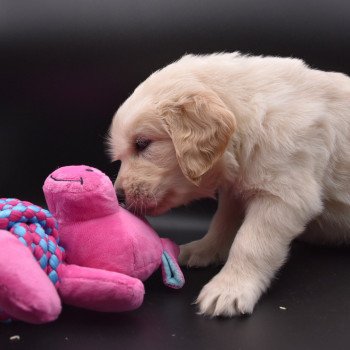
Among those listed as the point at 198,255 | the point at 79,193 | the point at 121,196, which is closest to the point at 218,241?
the point at 198,255

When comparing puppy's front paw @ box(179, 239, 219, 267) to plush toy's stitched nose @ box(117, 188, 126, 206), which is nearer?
plush toy's stitched nose @ box(117, 188, 126, 206)

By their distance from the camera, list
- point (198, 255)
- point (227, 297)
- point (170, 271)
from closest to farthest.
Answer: point (227, 297)
point (170, 271)
point (198, 255)

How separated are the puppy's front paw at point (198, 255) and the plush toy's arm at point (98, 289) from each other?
747 millimetres

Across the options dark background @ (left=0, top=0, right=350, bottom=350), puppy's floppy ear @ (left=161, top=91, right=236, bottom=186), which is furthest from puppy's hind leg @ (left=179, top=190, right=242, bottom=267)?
dark background @ (left=0, top=0, right=350, bottom=350)

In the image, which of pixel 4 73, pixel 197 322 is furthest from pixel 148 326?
pixel 4 73

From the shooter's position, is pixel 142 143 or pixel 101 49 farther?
pixel 101 49

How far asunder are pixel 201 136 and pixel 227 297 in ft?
1.84

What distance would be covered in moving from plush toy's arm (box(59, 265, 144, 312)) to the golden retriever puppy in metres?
0.33

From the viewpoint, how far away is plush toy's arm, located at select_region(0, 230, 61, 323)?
1.60m

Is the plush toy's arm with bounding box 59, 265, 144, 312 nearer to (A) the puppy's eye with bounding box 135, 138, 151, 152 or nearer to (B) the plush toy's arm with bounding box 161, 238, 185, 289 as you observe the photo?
(B) the plush toy's arm with bounding box 161, 238, 185, 289

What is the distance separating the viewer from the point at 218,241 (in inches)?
109

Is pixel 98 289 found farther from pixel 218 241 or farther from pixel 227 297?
pixel 218 241

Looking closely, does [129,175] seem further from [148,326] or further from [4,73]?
[4,73]

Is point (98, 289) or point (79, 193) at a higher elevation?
point (79, 193)
